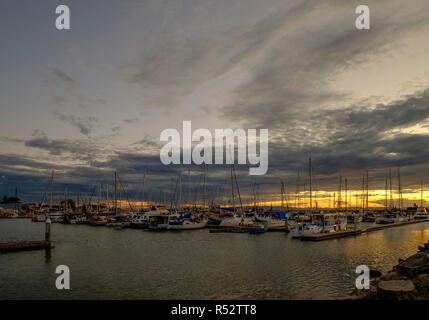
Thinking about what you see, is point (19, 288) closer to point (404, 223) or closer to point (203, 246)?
point (203, 246)

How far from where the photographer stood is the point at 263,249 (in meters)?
41.7

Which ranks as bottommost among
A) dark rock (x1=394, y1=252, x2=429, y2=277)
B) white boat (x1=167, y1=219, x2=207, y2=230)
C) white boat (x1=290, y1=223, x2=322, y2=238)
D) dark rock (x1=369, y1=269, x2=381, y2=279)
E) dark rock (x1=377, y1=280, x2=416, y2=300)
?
white boat (x1=167, y1=219, x2=207, y2=230)

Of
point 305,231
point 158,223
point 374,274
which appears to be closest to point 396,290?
point 374,274

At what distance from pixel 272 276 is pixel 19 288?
19721 millimetres

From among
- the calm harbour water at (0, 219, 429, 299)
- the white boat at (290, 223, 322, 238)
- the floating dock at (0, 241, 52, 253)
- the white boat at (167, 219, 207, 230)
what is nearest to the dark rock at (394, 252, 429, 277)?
the calm harbour water at (0, 219, 429, 299)

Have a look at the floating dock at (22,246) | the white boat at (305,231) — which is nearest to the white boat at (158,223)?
the white boat at (305,231)

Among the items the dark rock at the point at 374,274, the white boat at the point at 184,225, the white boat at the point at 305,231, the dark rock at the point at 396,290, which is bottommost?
the white boat at the point at 184,225

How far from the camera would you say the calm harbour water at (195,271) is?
69.4ft

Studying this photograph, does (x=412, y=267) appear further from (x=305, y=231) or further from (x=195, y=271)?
(x=305, y=231)

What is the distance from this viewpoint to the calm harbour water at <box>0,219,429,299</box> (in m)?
21.1

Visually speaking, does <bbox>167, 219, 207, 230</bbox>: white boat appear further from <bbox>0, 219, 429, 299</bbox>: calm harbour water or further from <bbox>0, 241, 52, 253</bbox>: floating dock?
<bbox>0, 241, 52, 253</bbox>: floating dock

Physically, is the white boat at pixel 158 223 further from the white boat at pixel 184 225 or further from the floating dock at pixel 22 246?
the floating dock at pixel 22 246

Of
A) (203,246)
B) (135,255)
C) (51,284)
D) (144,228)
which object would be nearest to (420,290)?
(51,284)
